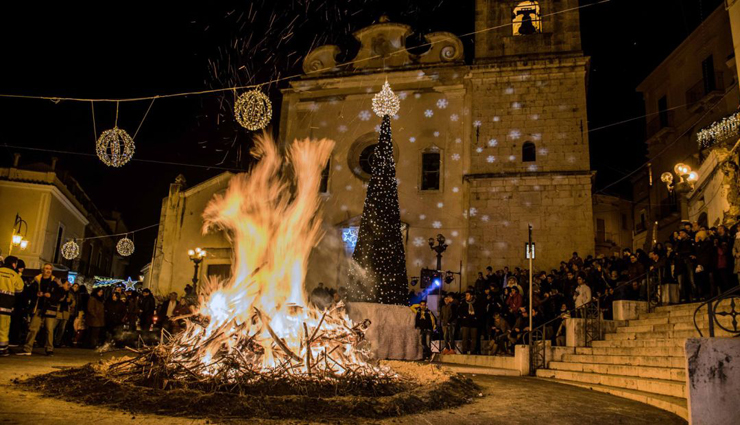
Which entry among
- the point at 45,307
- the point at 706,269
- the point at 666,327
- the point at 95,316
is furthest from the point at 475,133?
the point at 45,307

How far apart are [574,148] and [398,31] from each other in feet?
33.7

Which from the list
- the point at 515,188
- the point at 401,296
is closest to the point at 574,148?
the point at 515,188

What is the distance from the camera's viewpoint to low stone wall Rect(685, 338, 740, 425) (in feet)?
14.6

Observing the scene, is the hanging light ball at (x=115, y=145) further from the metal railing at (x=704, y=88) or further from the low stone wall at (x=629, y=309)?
the metal railing at (x=704, y=88)

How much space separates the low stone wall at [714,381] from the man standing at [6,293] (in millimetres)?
10147

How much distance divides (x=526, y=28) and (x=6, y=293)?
2241 centimetres

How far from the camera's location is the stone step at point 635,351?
8.75 meters

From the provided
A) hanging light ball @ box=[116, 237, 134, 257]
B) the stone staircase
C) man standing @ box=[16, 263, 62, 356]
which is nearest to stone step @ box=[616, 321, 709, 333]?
the stone staircase

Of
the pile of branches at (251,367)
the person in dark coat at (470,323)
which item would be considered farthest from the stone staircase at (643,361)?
the pile of branches at (251,367)

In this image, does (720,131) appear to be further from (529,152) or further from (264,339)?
(264,339)

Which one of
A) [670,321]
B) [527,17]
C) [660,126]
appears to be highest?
[527,17]

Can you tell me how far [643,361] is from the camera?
9094 millimetres

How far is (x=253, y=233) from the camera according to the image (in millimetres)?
9094

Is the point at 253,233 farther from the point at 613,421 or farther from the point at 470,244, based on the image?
the point at 470,244
